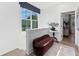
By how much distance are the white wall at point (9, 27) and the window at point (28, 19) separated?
2.48 ft

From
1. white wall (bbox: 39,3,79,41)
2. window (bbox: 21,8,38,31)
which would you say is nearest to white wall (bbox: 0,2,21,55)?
window (bbox: 21,8,38,31)

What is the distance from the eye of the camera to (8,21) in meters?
4.00

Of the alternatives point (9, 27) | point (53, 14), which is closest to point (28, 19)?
point (53, 14)

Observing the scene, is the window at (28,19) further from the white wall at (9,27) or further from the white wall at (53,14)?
the white wall at (9,27)

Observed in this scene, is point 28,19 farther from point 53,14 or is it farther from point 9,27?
point 9,27

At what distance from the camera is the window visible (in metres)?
5.42

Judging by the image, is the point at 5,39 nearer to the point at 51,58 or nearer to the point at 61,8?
the point at 51,58

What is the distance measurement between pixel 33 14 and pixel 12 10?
7.97ft

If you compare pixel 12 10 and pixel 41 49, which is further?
pixel 12 10

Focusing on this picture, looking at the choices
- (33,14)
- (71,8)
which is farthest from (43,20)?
(71,8)

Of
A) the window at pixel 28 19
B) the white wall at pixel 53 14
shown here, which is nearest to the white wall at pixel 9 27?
the window at pixel 28 19

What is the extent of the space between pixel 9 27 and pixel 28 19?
2072 millimetres

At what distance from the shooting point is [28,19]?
19.7 ft

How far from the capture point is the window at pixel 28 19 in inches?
214
